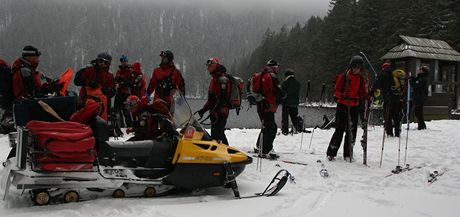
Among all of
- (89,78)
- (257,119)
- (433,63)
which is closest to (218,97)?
(89,78)

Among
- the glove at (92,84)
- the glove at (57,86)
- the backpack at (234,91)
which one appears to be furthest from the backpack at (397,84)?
the glove at (57,86)

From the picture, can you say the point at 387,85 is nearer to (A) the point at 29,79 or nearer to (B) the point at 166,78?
(B) the point at 166,78

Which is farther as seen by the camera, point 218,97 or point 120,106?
point 120,106

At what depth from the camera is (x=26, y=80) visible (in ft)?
23.6

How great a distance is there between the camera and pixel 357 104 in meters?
8.79

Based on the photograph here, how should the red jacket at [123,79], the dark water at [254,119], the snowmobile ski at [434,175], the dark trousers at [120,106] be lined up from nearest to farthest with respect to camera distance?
the snowmobile ski at [434,175] → the red jacket at [123,79] → the dark trousers at [120,106] → the dark water at [254,119]

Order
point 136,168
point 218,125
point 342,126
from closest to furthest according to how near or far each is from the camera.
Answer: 1. point 136,168
2. point 218,125
3. point 342,126

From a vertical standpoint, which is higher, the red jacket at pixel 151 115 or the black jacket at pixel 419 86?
the black jacket at pixel 419 86

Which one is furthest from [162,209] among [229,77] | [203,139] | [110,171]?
[229,77]

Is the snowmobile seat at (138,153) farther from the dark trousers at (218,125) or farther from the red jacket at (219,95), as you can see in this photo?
the dark trousers at (218,125)

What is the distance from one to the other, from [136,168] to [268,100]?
12.5 feet

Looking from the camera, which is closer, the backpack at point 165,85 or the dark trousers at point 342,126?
the dark trousers at point 342,126

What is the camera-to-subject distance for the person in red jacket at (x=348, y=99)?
8.70 m

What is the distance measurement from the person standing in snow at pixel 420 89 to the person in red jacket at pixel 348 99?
6.36 m
